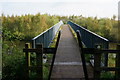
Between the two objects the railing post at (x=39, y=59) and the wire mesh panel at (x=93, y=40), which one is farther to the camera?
the wire mesh panel at (x=93, y=40)

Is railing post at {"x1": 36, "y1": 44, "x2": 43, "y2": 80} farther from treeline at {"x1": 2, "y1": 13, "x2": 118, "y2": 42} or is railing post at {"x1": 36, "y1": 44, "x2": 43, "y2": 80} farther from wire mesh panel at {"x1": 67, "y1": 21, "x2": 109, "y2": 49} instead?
treeline at {"x1": 2, "y1": 13, "x2": 118, "y2": 42}

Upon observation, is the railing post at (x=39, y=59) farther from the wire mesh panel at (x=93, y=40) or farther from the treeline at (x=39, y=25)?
the treeline at (x=39, y=25)

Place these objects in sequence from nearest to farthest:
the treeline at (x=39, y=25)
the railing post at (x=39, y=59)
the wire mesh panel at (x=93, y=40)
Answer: the railing post at (x=39, y=59) → the wire mesh panel at (x=93, y=40) → the treeline at (x=39, y=25)

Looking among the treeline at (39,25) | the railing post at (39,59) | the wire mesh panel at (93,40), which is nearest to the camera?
the railing post at (39,59)

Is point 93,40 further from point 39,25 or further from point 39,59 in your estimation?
→ point 39,25

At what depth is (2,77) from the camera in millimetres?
4496

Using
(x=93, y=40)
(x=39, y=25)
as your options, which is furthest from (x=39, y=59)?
(x=39, y=25)

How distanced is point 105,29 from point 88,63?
17110 millimetres

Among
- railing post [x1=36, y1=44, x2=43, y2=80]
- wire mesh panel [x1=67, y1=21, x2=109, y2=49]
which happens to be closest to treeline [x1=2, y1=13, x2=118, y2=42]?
wire mesh panel [x1=67, y1=21, x2=109, y2=49]

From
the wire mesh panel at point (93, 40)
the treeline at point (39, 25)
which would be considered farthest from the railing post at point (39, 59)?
the treeline at point (39, 25)

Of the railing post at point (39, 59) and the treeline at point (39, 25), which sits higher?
the treeline at point (39, 25)

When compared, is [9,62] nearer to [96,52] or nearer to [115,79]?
[96,52]

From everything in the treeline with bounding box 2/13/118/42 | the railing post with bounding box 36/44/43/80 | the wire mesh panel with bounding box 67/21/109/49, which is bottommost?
the railing post with bounding box 36/44/43/80

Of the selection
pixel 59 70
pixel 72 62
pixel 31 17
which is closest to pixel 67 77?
pixel 59 70
